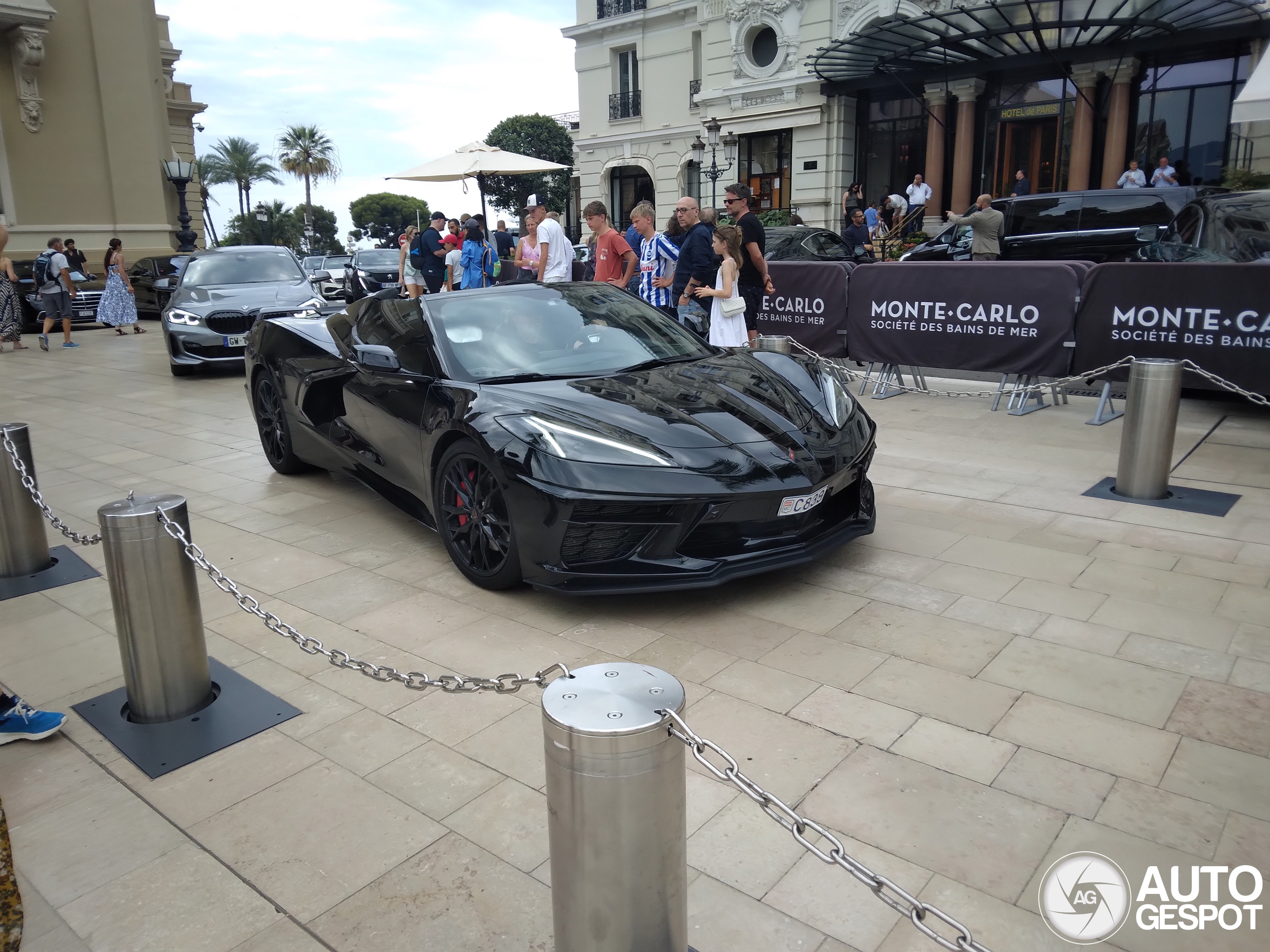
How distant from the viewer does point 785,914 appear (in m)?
2.36

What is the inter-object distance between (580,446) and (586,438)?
54mm

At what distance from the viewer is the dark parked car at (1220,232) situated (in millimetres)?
8625

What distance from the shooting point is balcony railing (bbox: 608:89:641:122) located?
3784 centimetres

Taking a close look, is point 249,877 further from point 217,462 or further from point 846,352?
point 846,352

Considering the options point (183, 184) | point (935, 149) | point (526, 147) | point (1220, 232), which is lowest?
point (1220, 232)

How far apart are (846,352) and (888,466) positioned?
3352mm

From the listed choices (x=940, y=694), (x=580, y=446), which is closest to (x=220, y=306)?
(x=580, y=446)

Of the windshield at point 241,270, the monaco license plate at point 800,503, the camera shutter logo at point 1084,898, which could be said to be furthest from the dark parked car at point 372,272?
the camera shutter logo at point 1084,898

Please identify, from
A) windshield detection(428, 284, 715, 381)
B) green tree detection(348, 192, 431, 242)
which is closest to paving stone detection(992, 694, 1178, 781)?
windshield detection(428, 284, 715, 381)

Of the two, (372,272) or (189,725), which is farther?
(372,272)

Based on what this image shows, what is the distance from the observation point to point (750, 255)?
27.9ft

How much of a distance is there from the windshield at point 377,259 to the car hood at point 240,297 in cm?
1100

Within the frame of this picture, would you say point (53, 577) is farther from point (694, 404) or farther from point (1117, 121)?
point (1117, 121)

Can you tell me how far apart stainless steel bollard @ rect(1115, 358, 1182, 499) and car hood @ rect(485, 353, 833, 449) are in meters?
2.18
